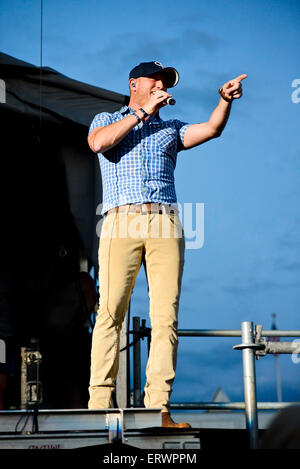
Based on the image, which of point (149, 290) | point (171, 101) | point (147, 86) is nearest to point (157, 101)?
point (171, 101)

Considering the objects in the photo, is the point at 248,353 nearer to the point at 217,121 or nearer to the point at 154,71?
the point at 217,121

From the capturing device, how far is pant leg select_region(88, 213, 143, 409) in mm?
3204

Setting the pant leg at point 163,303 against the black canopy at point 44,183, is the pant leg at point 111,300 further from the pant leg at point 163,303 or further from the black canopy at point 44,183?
the black canopy at point 44,183

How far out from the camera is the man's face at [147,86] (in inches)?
140

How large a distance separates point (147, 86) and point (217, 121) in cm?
43

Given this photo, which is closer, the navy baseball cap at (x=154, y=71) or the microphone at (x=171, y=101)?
the microphone at (x=171, y=101)

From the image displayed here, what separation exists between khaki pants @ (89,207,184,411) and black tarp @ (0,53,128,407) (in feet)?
3.78

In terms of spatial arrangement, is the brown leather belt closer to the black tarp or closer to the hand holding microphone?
the hand holding microphone

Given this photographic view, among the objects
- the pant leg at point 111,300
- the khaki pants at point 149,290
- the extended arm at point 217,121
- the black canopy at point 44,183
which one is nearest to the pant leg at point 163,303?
the khaki pants at point 149,290

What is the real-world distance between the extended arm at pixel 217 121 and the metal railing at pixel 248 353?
1.06 meters

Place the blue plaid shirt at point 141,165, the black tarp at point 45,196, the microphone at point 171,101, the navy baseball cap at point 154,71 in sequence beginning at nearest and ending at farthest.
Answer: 1. the microphone at point 171,101
2. the blue plaid shirt at point 141,165
3. the navy baseball cap at point 154,71
4. the black tarp at point 45,196
